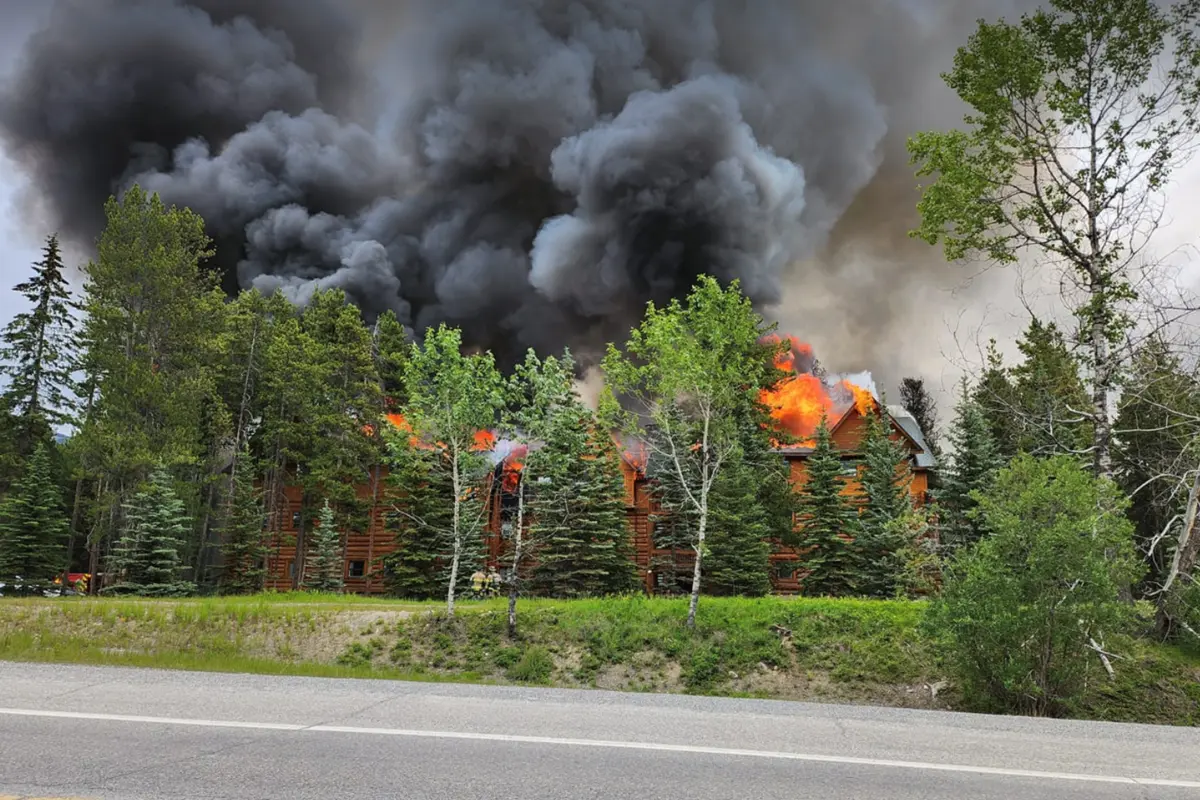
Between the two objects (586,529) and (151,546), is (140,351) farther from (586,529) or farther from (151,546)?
(586,529)

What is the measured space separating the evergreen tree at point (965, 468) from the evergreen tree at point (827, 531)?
16.2 ft

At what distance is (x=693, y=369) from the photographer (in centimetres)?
1991

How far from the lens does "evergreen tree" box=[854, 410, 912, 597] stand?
2864 cm

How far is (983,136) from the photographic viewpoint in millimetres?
15922

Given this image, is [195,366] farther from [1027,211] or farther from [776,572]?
[1027,211]

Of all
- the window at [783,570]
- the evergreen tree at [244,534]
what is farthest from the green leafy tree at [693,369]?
the evergreen tree at [244,534]

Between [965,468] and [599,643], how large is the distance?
2230cm

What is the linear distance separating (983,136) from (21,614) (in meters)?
26.7

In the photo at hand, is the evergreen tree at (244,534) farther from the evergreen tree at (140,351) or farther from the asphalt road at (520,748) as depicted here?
the asphalt road at (520,748)

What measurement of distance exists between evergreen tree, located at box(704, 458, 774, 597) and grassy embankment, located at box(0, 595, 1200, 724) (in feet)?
24.2

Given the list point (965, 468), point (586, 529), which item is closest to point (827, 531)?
point (965, 468)

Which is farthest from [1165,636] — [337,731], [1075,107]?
[337,731]

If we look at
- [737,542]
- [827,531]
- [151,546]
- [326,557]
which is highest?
[827,531]

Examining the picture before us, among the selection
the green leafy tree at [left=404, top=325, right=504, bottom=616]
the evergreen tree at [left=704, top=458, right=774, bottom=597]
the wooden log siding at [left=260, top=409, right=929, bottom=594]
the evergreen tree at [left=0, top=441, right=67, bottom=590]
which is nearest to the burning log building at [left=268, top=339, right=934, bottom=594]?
the wooden log siding at [left=260, top=409, right=929, bottom=594]
